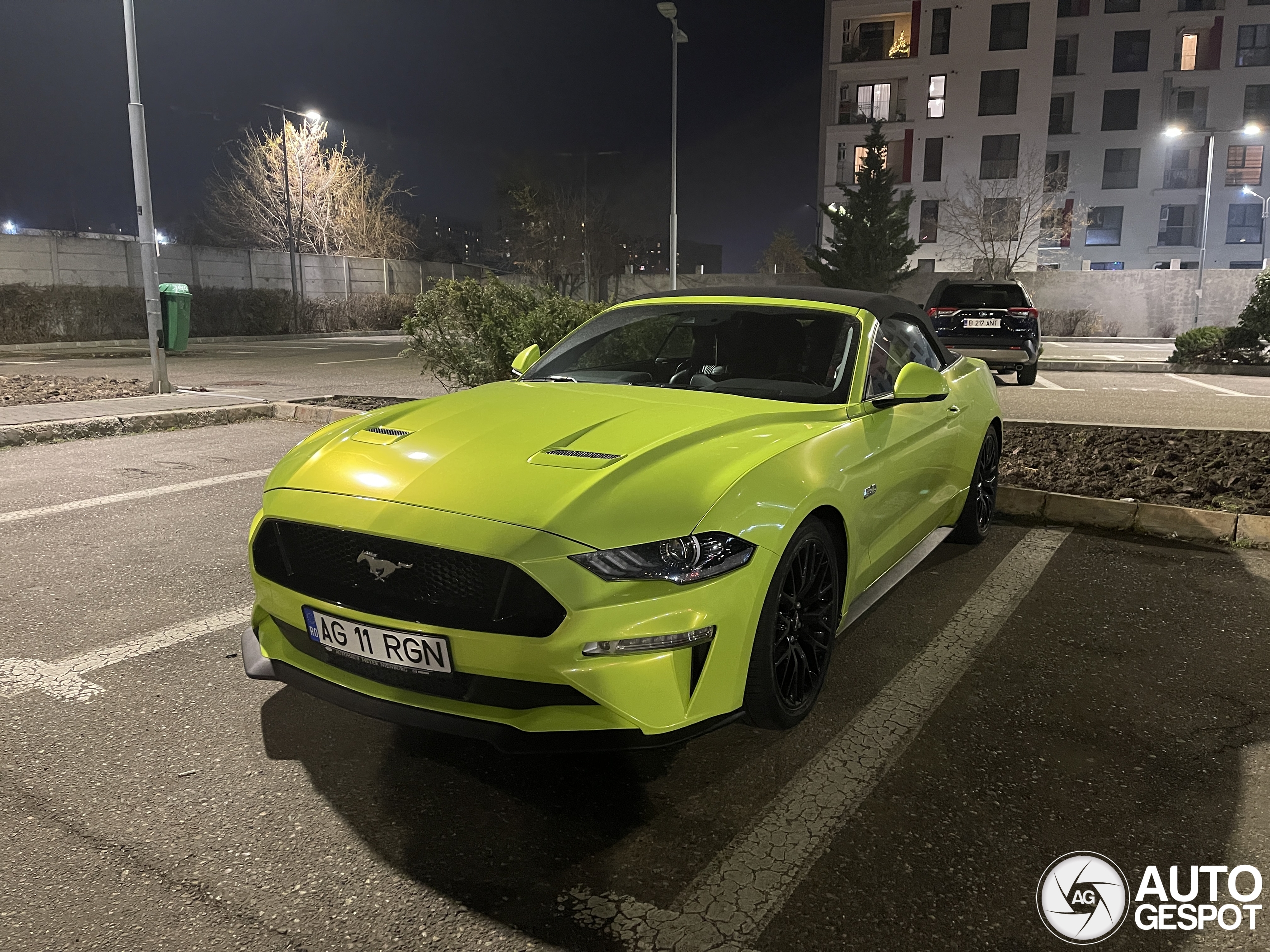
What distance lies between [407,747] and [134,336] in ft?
94.0

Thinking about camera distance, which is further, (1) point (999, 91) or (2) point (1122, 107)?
(2) point (1122, 107)

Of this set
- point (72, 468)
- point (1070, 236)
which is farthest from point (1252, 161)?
point (72, 468)

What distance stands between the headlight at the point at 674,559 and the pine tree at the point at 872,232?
3477 centimetres

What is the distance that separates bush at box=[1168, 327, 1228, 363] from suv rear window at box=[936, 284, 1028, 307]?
559 cm

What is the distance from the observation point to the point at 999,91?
143ft

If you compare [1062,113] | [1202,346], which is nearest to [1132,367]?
[1202,346]

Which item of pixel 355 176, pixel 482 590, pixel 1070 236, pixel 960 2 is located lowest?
pixel 482 590

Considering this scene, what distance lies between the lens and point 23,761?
2.97 meters

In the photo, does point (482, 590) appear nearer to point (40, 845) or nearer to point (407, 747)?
point (407, 747)

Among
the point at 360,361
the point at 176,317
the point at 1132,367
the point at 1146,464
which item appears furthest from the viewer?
the point at 360,361

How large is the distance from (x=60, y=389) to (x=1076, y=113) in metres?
50.6

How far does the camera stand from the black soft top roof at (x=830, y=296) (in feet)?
14.3

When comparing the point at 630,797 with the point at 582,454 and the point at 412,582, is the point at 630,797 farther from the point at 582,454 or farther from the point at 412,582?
the point at 582,454
